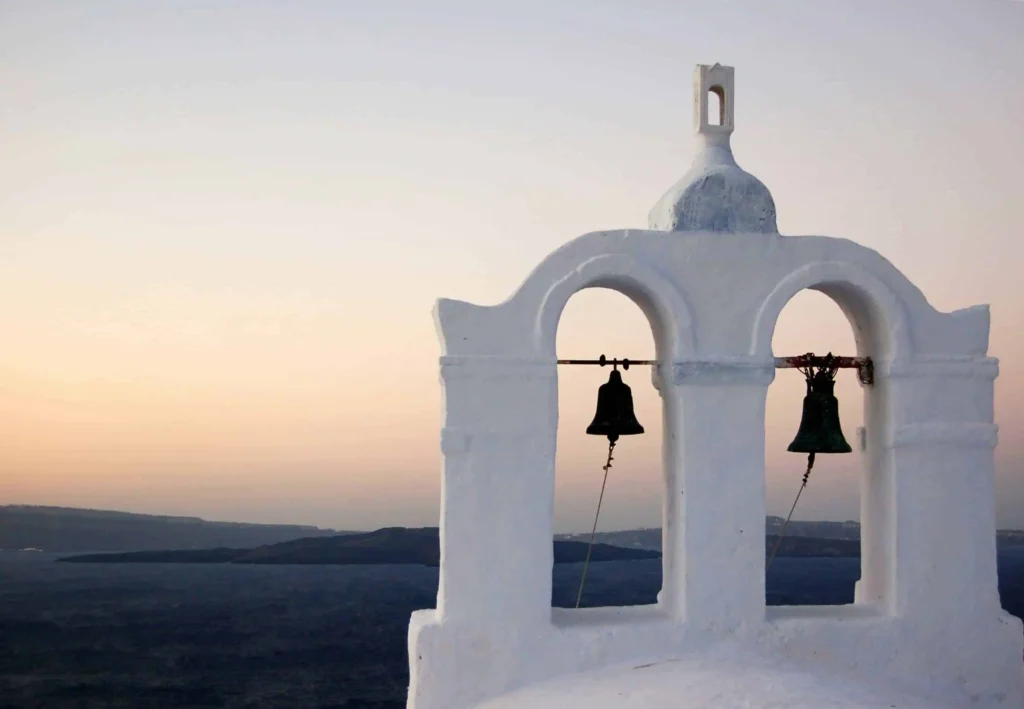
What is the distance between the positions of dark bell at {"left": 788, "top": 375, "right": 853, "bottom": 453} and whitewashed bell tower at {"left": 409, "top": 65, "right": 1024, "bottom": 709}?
26cm

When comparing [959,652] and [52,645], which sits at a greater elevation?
[959,652]

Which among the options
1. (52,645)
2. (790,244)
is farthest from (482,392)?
(52,645)

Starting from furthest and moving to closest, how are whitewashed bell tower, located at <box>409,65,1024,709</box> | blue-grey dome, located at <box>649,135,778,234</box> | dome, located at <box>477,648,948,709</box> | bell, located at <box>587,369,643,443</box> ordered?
1. bell, located at <box>587,369,643,443</box>
2. blue-grey dome, located at <box>649,135,778,234</box>
3. whitewashed bell tower, located at <box>409,65,1024,709</box>
4. dome, located at <box>477,648,948,709</box>

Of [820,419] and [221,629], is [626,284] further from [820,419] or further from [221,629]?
[221,629]

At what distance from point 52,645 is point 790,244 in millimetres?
45903

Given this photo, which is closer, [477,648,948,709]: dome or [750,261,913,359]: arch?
[477,648,948,709]: dome

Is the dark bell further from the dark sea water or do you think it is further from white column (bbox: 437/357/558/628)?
the dark sea water

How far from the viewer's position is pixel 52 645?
4528 cm

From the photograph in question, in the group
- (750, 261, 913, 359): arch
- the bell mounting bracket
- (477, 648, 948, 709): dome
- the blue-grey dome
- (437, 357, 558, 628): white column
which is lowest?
(477, 648, 948, 709): dome

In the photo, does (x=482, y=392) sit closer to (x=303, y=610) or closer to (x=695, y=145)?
(x=695, y=145)

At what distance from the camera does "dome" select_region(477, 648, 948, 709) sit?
6.04 meters

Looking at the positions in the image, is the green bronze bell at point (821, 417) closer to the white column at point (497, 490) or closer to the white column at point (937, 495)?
the white column at point (937, 495)

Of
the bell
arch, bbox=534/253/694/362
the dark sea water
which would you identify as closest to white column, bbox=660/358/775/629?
arch, bbox=534/253/694/362

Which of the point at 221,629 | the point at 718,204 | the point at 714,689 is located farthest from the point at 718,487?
the point at 221,629
